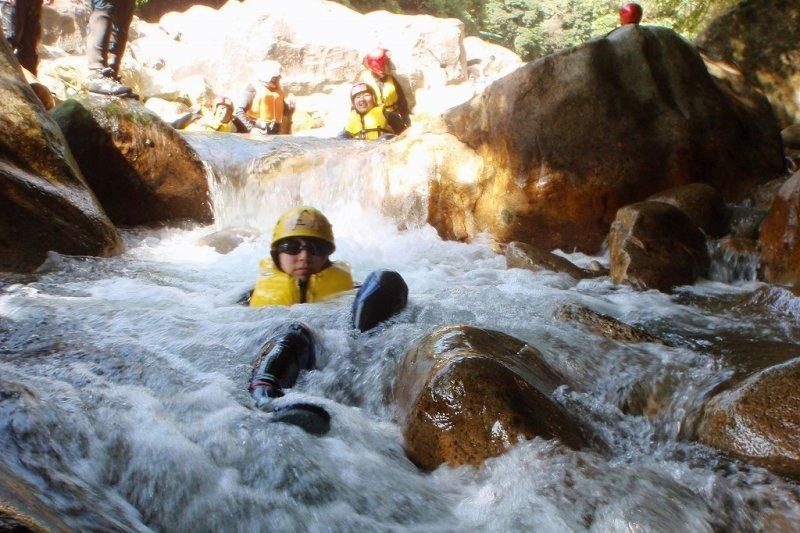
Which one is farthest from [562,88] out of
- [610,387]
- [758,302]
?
[610,387]

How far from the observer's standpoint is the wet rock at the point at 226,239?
6883 mm

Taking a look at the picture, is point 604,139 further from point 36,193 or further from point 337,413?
point 36,193

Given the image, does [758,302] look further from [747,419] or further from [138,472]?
[138,472]

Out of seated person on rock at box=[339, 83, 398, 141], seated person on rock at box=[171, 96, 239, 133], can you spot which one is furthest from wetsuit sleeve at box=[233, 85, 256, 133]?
seated person on rock at box=[339, 83, 398, 141]

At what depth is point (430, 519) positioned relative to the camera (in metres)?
1.96

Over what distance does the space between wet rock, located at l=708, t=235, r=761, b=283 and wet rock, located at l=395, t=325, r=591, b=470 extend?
360 centimetres

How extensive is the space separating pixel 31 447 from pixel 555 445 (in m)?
1.61

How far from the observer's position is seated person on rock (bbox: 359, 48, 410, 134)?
12.4 meters

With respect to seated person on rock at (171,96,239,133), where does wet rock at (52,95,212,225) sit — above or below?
below

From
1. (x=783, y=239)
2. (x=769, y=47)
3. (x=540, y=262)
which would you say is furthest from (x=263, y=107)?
(x=783, y=239)

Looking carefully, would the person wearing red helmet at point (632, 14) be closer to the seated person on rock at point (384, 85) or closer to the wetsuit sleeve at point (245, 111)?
the seated person on rock at point (384, 85)

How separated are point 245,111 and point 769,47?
9.84 meters

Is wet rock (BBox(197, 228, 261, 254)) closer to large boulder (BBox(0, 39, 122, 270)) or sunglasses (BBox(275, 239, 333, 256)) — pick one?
large boulder (BBox(0, 39, 122, 270))

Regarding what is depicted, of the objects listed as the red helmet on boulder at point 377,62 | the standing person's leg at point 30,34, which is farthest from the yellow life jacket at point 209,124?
the standing person's leg at point 30,34
